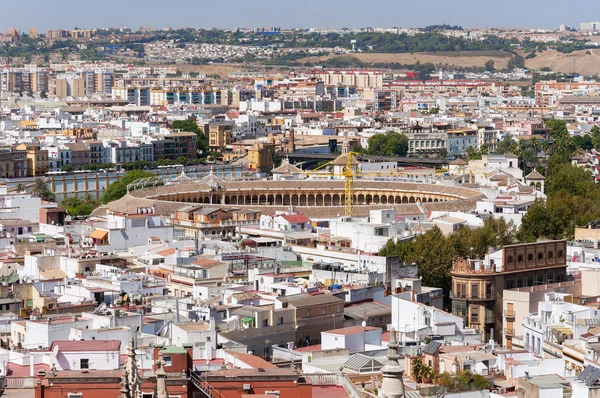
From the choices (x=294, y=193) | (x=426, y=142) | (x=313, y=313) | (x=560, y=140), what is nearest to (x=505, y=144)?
(x=426, y=142)

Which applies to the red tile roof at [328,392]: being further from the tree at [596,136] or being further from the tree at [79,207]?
the tree at [596,136]

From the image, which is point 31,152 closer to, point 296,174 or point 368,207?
point 296,174

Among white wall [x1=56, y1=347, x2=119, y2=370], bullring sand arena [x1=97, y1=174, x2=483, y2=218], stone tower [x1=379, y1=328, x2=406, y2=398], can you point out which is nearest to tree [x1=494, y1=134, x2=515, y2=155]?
bullring sand arena [x1=97, y1=174, x2=483, y2=218]

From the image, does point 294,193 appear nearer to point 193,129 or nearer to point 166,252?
point 166,252

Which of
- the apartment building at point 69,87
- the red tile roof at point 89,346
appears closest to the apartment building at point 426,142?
the apartment building at point 69,87

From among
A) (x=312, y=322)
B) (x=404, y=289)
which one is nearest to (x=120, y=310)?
(x=312, y=322)

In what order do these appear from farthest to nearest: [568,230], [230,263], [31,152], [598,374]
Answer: [31,152]
[568,230]
[230,263]
[598,374]
